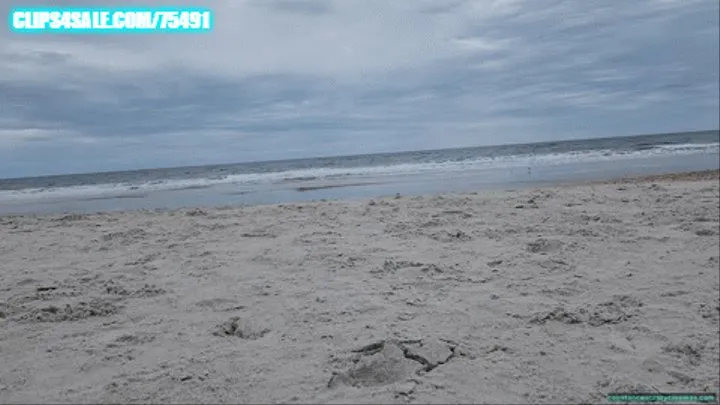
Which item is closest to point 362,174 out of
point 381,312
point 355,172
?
point 355,172

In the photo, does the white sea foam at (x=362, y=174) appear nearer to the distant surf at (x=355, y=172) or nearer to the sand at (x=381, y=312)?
the distant surf at (x=355, y=172)

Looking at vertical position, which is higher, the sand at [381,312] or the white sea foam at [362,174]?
the white sea foam at [362,174]

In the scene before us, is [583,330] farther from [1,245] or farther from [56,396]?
[1,245]

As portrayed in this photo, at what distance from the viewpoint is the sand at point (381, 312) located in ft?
6.43

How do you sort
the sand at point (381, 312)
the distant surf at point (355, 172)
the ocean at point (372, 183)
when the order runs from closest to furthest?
the sand at point (381, 312) < the ocean at point (372, 183) < the distant surf at point (355, 172)

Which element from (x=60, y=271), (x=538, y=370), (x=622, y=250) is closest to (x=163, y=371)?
(x=538, y=370)

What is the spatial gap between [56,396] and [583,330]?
2.38m

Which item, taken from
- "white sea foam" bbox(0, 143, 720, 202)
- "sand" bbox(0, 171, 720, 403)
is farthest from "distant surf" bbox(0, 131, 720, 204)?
"sand" bbox(0, 171, 720, 403)

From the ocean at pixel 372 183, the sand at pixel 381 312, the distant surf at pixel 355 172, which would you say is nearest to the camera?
the sand at pixel 381 312

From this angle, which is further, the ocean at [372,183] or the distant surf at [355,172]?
the distant surf at [355,172]

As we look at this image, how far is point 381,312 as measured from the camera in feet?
8.53

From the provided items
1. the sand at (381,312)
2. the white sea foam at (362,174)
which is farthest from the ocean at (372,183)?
the sand at (381,312)

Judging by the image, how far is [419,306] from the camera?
8.73ft

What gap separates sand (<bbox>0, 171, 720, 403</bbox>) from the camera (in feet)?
6.43
